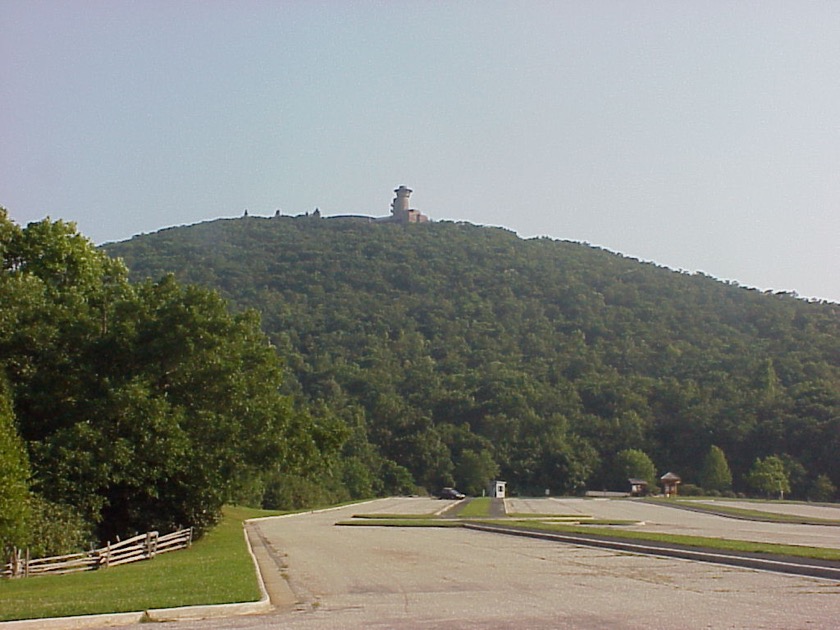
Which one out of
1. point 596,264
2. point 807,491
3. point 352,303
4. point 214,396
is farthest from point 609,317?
point 214,396

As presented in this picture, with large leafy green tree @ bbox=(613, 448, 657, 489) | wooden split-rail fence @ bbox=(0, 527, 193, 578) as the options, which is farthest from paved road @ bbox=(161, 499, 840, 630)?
large leafy green tree @ bbox=(613, 448, 657, 489)

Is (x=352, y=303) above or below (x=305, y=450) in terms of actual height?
above

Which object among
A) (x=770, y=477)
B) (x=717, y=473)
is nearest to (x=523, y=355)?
(x=717, y=473)

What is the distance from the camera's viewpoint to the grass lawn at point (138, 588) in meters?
12.4

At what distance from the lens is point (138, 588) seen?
48.4ft

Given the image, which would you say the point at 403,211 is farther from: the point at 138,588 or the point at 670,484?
the point at 138,588

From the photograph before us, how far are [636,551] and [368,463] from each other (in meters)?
72.2

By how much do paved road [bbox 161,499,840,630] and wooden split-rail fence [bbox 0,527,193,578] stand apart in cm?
409

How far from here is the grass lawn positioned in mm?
12359

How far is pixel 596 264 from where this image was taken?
5861 inches

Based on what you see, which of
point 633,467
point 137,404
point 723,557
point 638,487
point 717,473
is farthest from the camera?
point 633,467

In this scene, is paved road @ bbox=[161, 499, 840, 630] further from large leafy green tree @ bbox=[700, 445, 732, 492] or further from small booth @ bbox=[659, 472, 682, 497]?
large leafy green tree @ bbox=[700, 445, 732, 492]

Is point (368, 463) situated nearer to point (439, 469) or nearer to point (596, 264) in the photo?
point (439, 469)

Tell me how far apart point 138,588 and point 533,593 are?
6196mm
